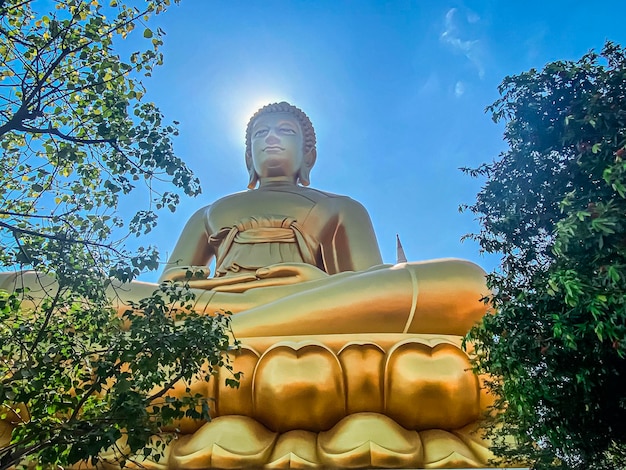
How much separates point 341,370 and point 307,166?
3848 mm

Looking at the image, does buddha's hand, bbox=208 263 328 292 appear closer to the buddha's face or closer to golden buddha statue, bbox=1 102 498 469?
golden buddha statue, bbox=1 102 498 469

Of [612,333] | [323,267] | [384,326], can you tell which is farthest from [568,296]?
[323,267]

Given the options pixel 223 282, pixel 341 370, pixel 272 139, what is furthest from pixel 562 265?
pixel 272 139

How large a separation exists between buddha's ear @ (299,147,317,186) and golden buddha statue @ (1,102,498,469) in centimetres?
164

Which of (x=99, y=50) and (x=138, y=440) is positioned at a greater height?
(x=99, y=50)

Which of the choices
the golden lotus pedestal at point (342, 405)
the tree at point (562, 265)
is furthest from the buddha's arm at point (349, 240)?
the tree at point (562, 265)

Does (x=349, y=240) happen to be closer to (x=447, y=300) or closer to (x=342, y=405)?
(x=447, y=300)

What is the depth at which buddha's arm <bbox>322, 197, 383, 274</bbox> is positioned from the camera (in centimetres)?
609

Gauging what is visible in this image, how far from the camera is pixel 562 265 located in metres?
2.43

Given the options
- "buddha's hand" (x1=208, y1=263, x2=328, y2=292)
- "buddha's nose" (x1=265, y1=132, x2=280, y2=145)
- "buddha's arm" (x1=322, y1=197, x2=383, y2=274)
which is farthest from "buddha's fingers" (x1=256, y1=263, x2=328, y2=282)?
"buddha's nose" (x1=265, y1=132, x2=280, y2=145)

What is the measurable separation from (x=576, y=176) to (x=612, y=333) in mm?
806

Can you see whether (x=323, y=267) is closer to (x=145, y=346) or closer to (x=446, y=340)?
(x=446, y=340)

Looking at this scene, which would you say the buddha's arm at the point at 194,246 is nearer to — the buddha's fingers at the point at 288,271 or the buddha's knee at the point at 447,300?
the buddha's fingers at the point at 288,271

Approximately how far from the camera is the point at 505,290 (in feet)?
9.30
